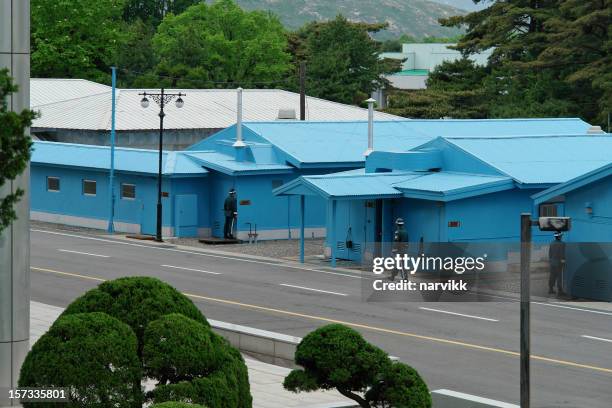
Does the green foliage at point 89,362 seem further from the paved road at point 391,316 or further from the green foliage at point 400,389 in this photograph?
the paved road at point 391,316

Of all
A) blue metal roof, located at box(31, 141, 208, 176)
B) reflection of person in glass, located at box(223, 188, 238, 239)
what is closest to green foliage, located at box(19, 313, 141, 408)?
reflection of person in glass, located at box(223, 188, 238, 239)

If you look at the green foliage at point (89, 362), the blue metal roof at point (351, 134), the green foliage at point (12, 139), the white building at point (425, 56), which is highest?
the white building at point (425, 56)

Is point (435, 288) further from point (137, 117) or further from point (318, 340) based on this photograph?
point (137, 117)

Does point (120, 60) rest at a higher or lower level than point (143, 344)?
higher

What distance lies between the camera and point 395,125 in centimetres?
5572

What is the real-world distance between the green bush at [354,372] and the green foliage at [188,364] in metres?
1.16

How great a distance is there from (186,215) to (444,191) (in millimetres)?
13468

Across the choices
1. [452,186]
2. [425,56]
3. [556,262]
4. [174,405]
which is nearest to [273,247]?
[452,186]

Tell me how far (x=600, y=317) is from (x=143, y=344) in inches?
735

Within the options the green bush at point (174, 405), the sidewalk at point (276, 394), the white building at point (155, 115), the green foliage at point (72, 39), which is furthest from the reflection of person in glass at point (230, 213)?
the green foliage at point (72, 39)

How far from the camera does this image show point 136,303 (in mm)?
17266

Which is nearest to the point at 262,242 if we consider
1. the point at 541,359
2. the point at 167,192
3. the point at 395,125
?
the point at 167,192

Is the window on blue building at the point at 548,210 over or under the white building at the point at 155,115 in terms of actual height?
under

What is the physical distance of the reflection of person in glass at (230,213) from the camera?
48.1m
